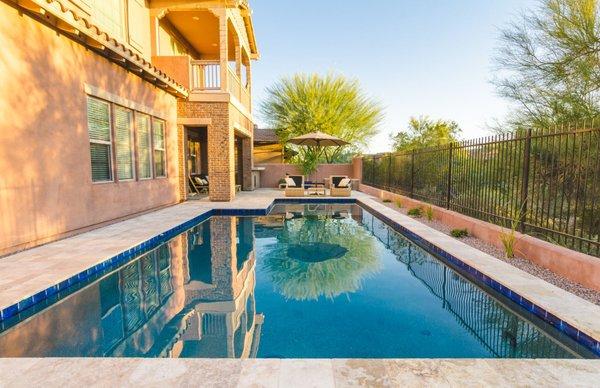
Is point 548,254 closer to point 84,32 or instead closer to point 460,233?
point 460,233

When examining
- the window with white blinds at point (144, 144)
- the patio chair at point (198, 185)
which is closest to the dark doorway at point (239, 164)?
the patio chair at point (198, 185)

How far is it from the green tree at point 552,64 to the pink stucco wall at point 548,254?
12.7ft

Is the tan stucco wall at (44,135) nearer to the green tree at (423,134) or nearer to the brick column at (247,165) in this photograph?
the brick column at (247,165)

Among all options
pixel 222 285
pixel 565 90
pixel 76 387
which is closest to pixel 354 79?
pixel 565 90

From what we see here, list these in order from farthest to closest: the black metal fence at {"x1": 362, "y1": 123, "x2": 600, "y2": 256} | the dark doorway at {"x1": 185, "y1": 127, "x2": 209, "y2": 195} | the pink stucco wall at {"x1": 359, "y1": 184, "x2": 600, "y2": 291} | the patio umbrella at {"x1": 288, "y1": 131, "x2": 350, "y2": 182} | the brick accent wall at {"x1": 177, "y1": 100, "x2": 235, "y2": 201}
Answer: the dark doorway at {"x1": 185, "y1": 127, "x2": 209, "y2": 195} < the patio umbrella at {"x1": 288, "y1": 131, "x2": 350, "y2": 182} < the brick accent wall at {"x1": 177, "y1": 100, "x2": 235, "y2": 201} < the black metal fence at {"x1": 362, "y1": 123, "x2": 600, "y2": 256} < the pink stucco wall at {"x1": 359, "y1": 184, "x2": 600, "y2": 291}

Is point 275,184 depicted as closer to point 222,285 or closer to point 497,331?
point 222,285

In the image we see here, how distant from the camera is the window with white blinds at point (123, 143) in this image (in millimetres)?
7582

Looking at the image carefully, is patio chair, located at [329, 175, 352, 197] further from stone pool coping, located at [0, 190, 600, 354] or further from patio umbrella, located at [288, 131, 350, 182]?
stone pool coping, located at [0, 190, 600, 354]

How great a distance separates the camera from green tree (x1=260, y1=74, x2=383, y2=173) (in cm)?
2152

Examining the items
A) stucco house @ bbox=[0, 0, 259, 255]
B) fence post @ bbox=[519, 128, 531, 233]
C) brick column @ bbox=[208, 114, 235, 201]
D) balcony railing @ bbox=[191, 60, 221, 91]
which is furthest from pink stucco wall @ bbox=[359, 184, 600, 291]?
balcony railing @ bbox=[191, 60, 221, 91]

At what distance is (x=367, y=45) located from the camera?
21.4 meters

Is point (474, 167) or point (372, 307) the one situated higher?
point (474, 167)

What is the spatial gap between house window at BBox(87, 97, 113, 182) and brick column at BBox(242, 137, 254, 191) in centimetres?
910

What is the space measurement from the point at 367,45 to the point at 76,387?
23.1 meters
